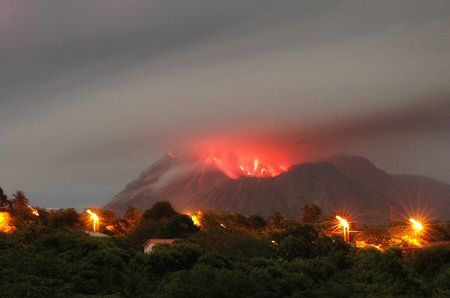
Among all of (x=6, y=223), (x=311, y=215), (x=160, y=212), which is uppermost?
(x=311, y=215)

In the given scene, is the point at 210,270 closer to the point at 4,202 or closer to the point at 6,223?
the point at 6,223

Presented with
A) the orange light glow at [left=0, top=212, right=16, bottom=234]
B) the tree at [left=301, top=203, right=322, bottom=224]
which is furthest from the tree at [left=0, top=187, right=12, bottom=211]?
the tree at [left=301, top=203, right=322, bottom=224]

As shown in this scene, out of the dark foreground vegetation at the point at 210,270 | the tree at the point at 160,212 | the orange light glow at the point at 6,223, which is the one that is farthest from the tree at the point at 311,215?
the orange light glow at the point at 6,223

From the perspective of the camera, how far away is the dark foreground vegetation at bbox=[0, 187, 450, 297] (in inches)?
1277

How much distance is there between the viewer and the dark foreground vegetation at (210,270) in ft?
106

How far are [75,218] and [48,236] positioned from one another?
164ft

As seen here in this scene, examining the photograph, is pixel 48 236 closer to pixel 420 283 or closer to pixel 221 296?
pixel 221 296

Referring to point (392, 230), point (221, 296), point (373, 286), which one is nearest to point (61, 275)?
point (221, 296)

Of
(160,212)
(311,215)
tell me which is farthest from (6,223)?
(311,215)

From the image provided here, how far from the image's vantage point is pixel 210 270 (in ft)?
110

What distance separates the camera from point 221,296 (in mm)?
31750

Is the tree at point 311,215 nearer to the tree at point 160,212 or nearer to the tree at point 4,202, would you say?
the tree at point 160,212

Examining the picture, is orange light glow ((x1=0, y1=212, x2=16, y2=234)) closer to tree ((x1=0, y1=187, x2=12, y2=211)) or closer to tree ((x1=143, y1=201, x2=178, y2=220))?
tree ((x1=0, y1=187, x2=12, y2=211))

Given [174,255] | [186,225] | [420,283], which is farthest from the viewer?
[186,225]
